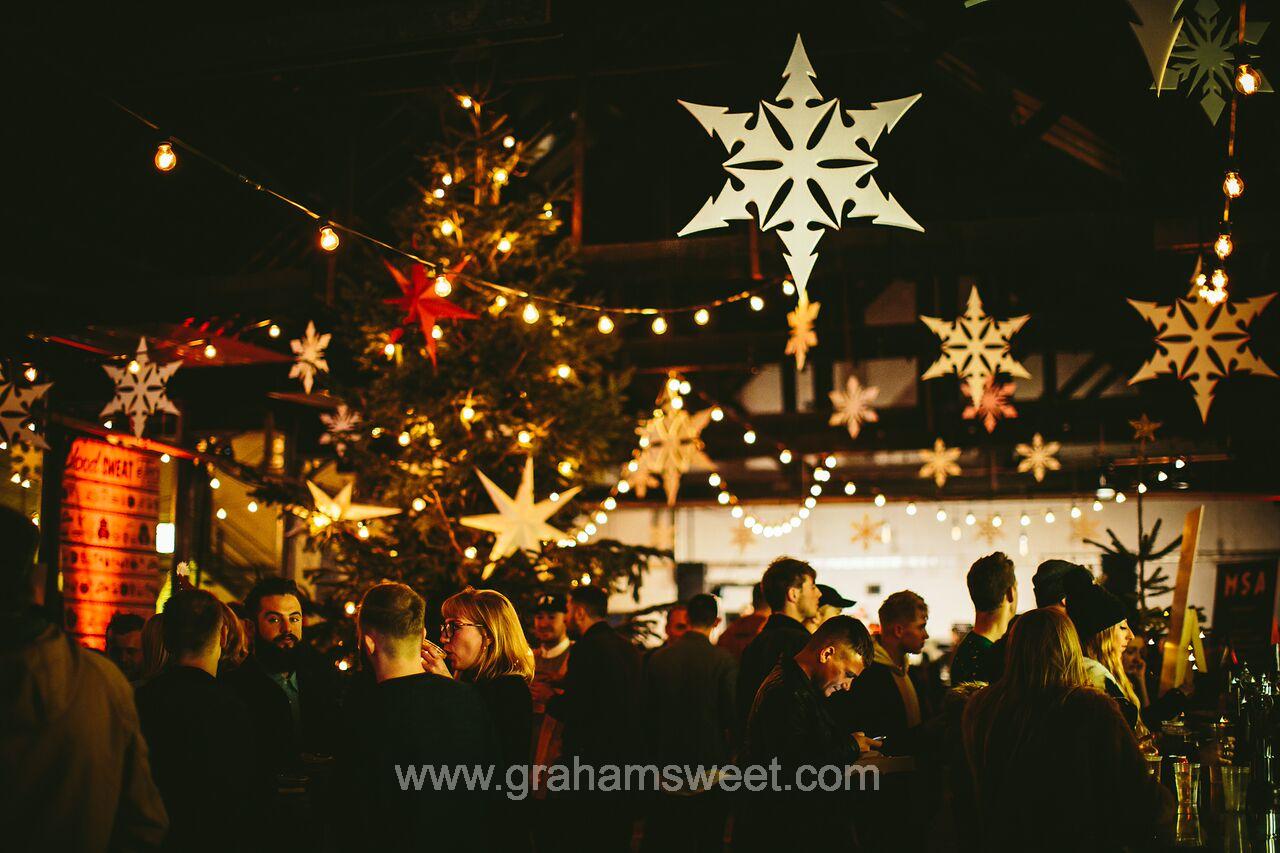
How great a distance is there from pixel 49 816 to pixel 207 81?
486 centimetres

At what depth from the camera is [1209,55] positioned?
461 cm

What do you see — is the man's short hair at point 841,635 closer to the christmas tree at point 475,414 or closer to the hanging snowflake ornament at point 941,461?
the christmas tree at point 475,414

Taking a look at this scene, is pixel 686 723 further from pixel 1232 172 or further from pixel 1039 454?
pixel 1039 454

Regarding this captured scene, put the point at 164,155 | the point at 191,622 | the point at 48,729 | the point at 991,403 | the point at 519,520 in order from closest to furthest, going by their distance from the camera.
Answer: the point at 48,729 → the point at 191,622 → the point at 164,155 → the point at 519,520 → the point at 991,403

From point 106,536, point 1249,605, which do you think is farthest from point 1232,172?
point 106,536

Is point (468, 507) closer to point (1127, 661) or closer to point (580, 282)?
point (580, 282)

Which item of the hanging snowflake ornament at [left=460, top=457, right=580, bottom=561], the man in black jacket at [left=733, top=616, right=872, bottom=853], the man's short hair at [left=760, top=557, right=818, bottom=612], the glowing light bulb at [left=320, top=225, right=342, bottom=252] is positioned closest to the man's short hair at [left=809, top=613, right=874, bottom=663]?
the man in black jacket at [left=733, top=616, right=872, bottom=853]

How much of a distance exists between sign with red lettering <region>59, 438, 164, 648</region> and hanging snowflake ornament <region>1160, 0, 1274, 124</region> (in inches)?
366

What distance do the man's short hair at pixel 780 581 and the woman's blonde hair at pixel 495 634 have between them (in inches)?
71.1

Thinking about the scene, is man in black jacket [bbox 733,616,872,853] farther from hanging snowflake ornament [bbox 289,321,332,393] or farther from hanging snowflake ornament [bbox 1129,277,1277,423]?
hanging snowflake ornament [bbox 289,321,332,393]

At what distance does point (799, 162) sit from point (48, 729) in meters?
3.06

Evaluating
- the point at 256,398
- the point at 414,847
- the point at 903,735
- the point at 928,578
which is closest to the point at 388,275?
the point at 256,398

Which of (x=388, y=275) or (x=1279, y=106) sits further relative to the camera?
(x=388, y=275)

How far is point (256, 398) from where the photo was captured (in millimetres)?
11609
